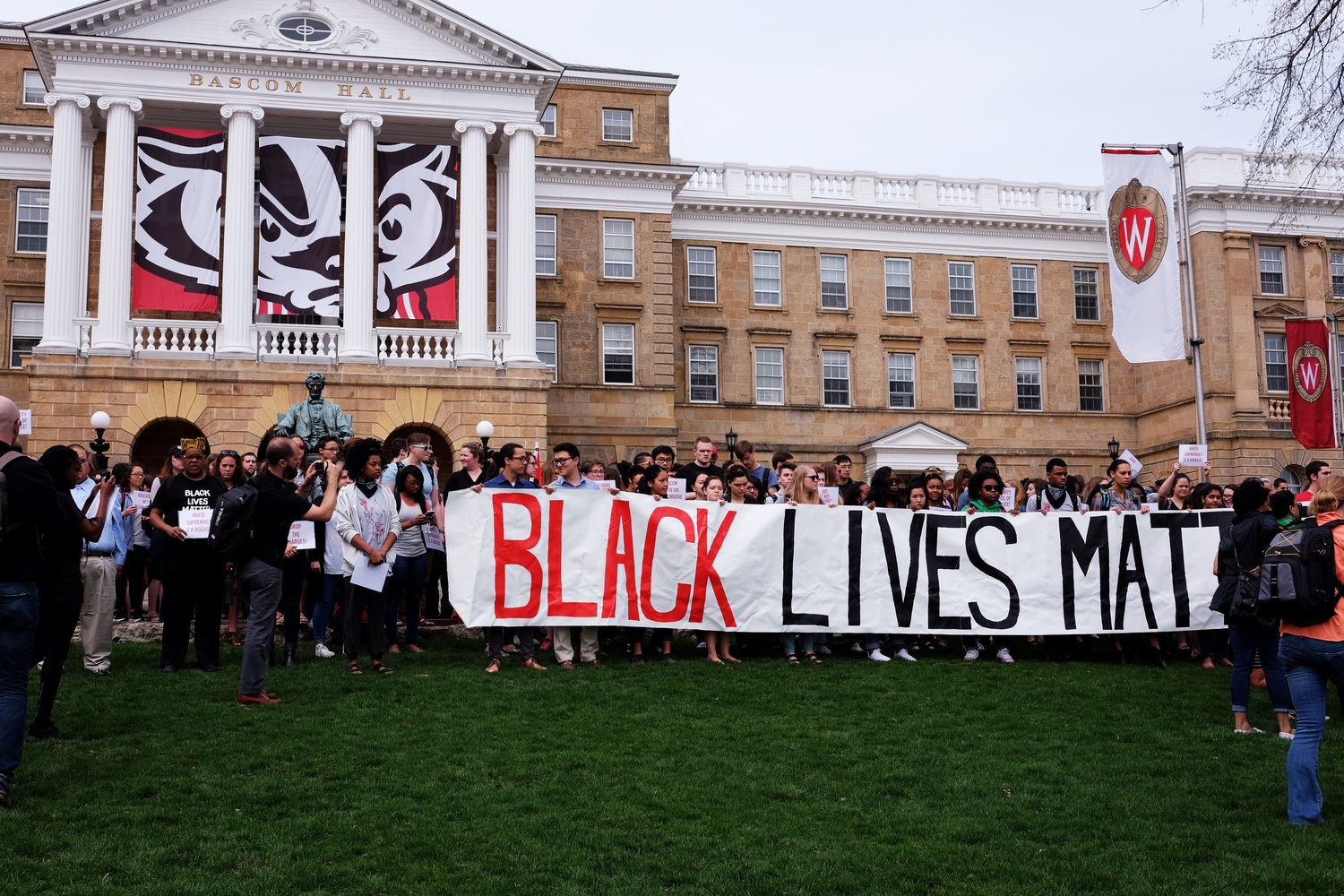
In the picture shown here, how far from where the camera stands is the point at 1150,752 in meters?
10.5

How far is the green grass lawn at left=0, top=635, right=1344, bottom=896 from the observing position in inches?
287

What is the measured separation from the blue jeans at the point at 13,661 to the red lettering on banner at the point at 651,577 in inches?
266

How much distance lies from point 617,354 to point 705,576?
89.5 ft

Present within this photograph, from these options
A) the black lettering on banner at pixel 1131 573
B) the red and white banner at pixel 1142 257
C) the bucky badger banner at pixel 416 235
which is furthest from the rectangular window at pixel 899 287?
the black lettering on banner at pixel 1131 573

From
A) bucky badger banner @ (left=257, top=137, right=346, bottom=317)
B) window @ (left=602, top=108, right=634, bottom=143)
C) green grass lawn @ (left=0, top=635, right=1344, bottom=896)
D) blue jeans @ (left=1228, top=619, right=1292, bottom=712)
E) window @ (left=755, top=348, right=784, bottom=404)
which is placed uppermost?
window @ (left=602, top=108, right=634, bottom=143)

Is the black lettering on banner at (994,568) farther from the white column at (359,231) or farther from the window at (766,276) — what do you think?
the window at (766,276)

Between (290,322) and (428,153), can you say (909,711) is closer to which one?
(428,153)

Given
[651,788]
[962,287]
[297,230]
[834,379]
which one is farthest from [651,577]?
[962,287]

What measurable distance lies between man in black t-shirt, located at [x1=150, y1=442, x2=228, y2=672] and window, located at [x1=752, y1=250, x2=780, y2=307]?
1268 inches

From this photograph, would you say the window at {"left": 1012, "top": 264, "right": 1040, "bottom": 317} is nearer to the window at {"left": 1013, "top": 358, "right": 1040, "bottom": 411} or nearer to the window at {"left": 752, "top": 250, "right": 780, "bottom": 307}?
the window at {"left": 1013, "top": 358, "right": 1040, "bottom": 411}

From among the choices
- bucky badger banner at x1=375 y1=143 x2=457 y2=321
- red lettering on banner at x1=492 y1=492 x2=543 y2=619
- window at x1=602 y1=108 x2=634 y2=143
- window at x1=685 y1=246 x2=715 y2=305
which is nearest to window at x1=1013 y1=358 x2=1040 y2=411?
window at x1=685 y1=246 x2=715 y2=305

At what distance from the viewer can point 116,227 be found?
32094 mm

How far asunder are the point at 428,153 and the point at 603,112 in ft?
32.3

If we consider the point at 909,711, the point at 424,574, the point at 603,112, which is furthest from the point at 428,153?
the point at 909,711
